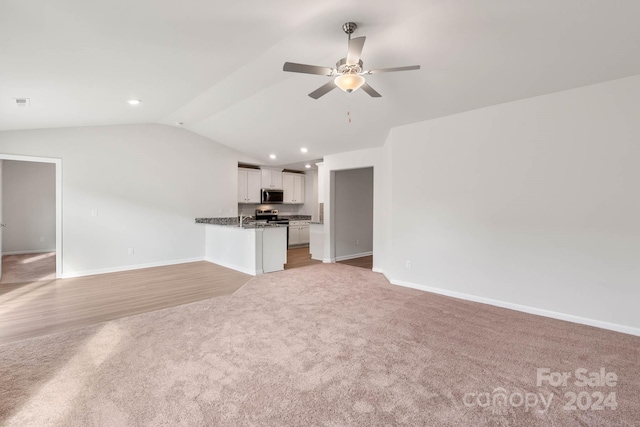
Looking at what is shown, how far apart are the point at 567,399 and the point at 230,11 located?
146 inches

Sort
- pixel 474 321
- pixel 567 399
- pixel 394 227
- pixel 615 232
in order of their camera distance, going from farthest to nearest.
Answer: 1. pixel 394 227
2. pixel 474 321
3. pixel 615 232
4. pixel 567 399

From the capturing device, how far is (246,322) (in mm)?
3268

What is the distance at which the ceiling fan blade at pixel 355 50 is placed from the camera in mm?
2143

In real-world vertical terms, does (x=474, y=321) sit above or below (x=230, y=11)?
below

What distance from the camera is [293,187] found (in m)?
9.40

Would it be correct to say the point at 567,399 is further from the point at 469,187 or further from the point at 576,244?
the point at 469,187

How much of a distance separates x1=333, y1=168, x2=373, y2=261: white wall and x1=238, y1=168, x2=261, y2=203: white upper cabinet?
9.00 feet

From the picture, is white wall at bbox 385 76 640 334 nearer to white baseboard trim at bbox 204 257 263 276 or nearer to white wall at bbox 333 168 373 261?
white wall at bbox 333 168 373 261

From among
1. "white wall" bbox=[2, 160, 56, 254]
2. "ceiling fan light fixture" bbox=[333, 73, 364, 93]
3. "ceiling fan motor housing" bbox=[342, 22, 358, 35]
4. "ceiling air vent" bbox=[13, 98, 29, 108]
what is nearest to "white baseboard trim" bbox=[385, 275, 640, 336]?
"ceiling fan light fixture" bbox=[333, 73, 364, 93]

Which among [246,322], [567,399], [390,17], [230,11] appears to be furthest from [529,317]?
[230,11]

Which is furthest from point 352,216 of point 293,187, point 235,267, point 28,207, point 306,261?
point 28,207

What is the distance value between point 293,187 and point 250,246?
13.7ft

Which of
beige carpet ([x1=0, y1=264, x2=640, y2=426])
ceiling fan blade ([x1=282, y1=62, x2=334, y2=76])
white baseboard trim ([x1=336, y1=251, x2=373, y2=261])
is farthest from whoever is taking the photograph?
white baseboard trim ([x1=336, y1=251, x2=373, y2=261])

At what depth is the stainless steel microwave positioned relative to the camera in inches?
336
